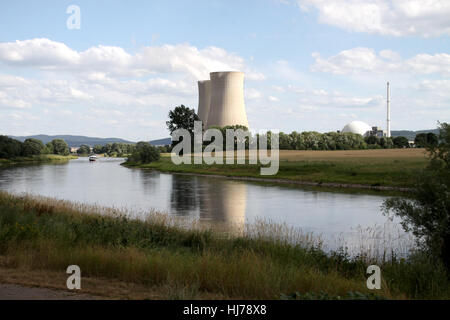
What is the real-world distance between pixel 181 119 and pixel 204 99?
1024cm

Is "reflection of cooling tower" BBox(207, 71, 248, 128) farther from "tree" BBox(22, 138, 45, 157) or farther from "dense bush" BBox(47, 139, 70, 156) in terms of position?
"dense bush" BBox(47, 139, 70, 156)

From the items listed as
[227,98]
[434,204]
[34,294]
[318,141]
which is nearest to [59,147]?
[227,98]

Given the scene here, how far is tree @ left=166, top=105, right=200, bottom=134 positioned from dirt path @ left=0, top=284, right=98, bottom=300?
69.3 metres

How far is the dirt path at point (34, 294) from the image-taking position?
4477 millimetres

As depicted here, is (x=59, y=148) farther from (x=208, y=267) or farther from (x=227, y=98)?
(x=208, y=267)

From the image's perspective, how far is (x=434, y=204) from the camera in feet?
26.5

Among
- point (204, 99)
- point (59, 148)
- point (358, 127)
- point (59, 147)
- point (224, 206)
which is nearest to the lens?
point (224, 206)

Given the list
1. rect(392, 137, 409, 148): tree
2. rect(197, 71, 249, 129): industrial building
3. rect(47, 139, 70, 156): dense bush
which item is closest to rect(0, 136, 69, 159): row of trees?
rect(47, 139, 70, 156): dense bush

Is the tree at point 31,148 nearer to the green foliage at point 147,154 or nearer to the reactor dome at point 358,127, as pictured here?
the green foliage at point 147,154

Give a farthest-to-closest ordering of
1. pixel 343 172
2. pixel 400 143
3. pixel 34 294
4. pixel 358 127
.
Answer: pixel 358 127, pixel 400 143, pixel 343 172, pixel 34 294

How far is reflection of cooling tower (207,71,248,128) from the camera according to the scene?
65312mm
